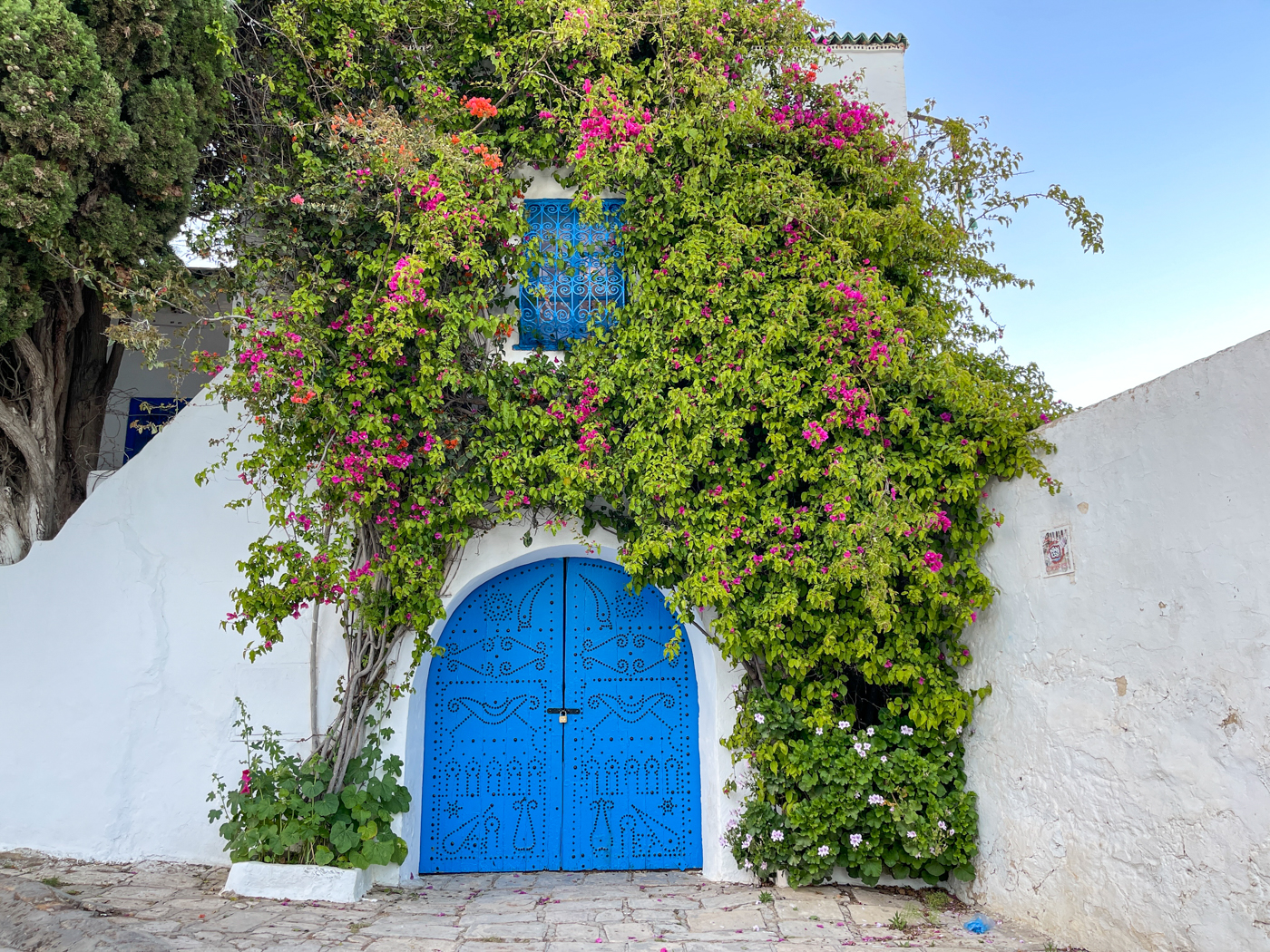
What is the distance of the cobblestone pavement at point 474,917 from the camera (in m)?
3.80

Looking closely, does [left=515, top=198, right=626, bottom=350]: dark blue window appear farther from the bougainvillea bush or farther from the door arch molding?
the door arch molding

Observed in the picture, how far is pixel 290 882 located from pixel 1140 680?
14.4 feet

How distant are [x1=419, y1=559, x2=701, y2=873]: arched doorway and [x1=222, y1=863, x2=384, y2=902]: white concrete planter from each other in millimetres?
822

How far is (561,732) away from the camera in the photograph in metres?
5.46

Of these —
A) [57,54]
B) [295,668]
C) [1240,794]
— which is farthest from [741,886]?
[57,54]

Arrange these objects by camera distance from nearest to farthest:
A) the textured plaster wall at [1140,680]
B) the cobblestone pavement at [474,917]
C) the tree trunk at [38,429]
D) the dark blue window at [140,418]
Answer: the textured plaster wall at [1140,680], the cobblestone pavement at [474,917], the tree trunk at [38,429], the dark blue window at [140,418]

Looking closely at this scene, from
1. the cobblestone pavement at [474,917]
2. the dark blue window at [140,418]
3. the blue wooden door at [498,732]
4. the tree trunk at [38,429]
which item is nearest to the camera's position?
the cobblestone pavement at [474,917]

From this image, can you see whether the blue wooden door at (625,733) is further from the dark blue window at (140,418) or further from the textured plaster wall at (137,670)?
the dark blue window at (140,418)

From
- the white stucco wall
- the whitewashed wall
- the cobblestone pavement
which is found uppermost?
the white stucco wall

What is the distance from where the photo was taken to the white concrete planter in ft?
14.7

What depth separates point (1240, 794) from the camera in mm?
3043

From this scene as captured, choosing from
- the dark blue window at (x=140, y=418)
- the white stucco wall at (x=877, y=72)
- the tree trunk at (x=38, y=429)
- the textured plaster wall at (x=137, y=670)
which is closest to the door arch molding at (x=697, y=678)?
the textured plaster wall at (x=137, y=670)

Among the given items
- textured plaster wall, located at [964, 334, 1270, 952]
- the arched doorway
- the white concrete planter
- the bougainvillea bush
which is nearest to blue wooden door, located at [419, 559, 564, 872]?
the arched doorway

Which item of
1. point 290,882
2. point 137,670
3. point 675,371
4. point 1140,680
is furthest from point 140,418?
point 1140,680
